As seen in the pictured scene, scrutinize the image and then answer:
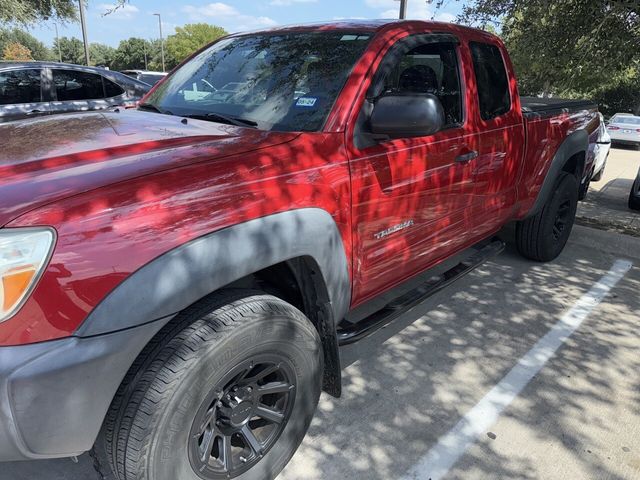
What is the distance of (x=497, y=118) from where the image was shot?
3.39 m

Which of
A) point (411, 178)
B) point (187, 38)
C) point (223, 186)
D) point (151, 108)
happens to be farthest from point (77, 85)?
point (187, 38)

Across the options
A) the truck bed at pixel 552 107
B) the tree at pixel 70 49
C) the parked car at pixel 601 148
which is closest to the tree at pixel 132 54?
the tree at pixel 70 49

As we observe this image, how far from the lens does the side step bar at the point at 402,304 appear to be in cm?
257

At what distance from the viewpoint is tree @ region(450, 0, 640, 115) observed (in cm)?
553

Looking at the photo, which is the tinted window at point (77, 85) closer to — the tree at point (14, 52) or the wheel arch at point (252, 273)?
the wheel arch at point (252, 273)

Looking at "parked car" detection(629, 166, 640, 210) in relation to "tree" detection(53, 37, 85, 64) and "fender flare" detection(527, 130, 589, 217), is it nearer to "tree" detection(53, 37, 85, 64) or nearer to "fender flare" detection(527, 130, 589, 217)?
"fender flare" detection(527, 130, 589, 217)

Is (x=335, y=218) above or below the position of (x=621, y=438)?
above

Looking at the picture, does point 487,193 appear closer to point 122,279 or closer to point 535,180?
point 535,180

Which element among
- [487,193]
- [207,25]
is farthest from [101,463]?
[207,25]

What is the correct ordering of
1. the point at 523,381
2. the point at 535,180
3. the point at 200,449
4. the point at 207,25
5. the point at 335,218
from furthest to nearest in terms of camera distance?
the point at 207,25 → the point at 535,180 → the point at 523,381 → the point at 335,218 → the point at 200,449

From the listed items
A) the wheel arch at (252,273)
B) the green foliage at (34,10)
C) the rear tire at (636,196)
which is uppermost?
the green foliage at (34,10)

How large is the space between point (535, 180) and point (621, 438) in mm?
2054

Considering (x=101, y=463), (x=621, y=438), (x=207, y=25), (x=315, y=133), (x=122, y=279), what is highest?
(x=207, y=25)

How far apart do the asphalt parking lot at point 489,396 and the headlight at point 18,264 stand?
120 cm
